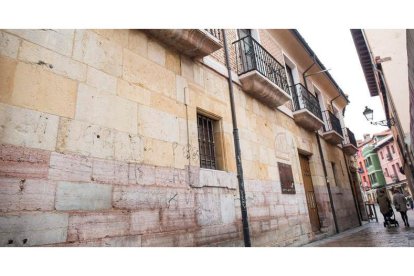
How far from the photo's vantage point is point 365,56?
1138cm

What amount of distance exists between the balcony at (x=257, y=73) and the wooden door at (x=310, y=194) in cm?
232

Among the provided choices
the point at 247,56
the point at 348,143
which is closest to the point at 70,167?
the point at 247,56

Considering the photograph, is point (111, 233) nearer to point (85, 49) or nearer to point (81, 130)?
point (81, 130)

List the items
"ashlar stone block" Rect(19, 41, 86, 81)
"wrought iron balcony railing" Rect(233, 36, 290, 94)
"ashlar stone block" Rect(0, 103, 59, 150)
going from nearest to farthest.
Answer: "ashlar stone block" Rect(0, 103, 59, 150) → "ashlar stone block" Rect(19, 41, 86, 81) → "wrought iron balcony railing" Rect(233, 36, 290, 94)

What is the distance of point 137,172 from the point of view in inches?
123

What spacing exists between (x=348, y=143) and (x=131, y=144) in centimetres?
1249

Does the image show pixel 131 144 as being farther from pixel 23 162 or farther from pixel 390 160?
pixel 390 160

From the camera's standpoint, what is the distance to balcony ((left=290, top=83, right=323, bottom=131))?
7.96 metres

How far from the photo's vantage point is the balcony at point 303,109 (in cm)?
796

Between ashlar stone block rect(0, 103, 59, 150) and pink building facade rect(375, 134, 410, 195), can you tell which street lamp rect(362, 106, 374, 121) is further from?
pink building facade rect(375, 134, 410, 195)

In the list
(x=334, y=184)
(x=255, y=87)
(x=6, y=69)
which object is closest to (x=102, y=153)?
(x=6, y=69)

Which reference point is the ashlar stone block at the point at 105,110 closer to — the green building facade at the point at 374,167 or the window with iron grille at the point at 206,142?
the window with iron grille at the point at 206,142

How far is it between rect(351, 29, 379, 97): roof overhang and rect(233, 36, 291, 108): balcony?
17.1ft

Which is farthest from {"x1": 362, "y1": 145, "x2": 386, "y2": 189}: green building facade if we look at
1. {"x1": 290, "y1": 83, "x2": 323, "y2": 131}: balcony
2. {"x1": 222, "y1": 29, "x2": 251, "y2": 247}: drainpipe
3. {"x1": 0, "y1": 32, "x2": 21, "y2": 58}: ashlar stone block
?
{"x1": 0, "y1": 32, "x2": 21, "y2": 58}: ashlar stone block
